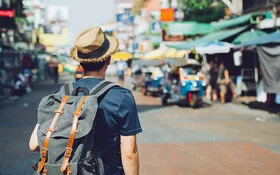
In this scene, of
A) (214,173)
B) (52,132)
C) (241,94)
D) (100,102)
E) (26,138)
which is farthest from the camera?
(241,94)

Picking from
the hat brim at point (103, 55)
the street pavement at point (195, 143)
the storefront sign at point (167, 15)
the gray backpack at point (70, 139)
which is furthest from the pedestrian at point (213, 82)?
the gray backpack at point (70, 139)

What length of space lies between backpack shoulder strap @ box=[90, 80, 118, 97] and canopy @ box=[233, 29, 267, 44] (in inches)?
556

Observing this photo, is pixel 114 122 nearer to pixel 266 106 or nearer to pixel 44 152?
pixel 44 152

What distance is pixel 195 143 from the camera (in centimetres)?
830

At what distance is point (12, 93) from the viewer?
20.9 metres

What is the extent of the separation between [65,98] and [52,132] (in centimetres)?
22

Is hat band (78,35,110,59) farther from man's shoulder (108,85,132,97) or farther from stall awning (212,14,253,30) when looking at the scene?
stall awning (212,14,253,30)

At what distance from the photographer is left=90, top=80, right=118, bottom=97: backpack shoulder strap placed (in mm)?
2346

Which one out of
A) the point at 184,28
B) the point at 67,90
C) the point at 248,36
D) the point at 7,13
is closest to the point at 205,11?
the point at 184,28

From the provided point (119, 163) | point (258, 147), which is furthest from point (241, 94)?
point (119, 163)

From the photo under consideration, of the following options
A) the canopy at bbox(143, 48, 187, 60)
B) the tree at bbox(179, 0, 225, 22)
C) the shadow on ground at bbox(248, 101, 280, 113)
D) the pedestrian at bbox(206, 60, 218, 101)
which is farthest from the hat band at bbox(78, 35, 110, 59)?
the tree at bbox(179, 0, 225, 22)

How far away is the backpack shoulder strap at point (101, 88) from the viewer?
92.4 inches

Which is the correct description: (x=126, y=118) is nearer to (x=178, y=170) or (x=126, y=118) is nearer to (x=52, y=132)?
(x=52, y=132)

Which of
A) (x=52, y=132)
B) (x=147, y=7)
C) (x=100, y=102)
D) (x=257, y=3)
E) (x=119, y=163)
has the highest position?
(x=147, y=7)
